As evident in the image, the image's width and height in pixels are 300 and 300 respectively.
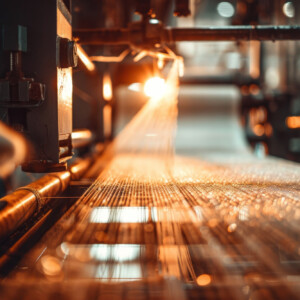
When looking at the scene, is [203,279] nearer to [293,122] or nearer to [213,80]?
[293,122]

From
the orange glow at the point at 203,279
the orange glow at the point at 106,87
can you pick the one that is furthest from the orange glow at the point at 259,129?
the orange glow at the point at 203,279

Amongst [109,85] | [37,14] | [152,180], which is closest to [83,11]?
[109,85]

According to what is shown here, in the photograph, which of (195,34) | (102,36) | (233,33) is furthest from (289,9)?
(102,36)

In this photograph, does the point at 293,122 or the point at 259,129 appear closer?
the point at 293,122

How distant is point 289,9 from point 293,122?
4.40 feet

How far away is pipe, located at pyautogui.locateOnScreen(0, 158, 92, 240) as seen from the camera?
0.69 metres

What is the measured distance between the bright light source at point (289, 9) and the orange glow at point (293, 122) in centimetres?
116

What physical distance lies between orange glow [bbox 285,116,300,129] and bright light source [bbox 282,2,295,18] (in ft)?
3.82

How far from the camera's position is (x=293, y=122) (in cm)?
311

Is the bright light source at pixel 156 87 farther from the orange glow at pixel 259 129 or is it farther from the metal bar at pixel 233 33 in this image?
the orange glow at pixel 259 129

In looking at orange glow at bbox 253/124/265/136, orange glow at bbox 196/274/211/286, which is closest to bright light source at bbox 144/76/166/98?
orange glow at bbox 196/274/211/286

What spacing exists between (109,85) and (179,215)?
2.19 m

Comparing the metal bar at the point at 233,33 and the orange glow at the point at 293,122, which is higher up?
the metal bar at the point at 233,33

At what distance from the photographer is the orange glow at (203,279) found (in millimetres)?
554
